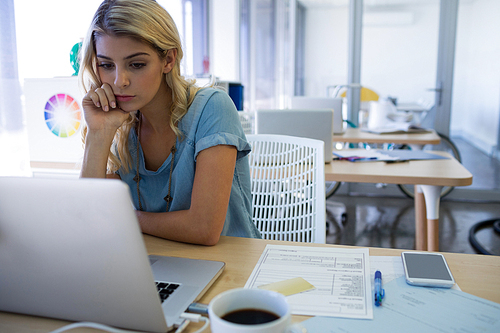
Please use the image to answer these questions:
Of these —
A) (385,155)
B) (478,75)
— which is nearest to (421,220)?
(385,155)

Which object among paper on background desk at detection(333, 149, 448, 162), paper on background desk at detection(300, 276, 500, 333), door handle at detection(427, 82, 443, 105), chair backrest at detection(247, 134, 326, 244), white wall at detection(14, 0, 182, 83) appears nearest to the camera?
paper on background desk at detection(300, 276, 500, 333)

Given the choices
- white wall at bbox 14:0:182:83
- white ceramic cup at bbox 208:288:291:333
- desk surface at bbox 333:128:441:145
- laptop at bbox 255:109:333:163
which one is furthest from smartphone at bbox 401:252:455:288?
desk surface at bbox 333:128:441:145

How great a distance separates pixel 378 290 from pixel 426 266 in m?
0.15

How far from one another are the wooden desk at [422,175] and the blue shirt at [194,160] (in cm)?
71

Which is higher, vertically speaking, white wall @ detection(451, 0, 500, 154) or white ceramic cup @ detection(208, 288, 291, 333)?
white wall @ detection(451, 0, 500, 154)

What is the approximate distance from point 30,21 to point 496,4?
3.64 m

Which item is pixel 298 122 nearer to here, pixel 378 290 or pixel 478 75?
pixel 378 290

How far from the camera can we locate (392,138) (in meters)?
2.72

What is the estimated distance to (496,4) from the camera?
3.53m

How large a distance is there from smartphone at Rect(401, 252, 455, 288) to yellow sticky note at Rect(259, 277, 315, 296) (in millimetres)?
181

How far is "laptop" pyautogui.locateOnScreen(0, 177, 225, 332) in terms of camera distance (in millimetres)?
472

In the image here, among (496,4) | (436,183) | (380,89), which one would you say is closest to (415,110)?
(380,89)

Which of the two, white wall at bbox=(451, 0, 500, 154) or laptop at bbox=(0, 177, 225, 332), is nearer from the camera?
laptop at bbox=(0, 177, 225, 332)

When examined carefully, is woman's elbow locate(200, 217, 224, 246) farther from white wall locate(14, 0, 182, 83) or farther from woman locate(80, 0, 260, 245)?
white wall locate(14, 0, 182, 83)
